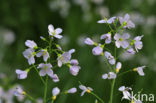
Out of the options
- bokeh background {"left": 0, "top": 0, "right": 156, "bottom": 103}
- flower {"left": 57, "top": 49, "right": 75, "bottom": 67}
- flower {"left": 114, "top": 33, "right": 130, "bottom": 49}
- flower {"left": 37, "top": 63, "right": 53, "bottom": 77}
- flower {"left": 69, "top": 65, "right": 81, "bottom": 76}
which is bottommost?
flower {"left": 37, "top": 63, "right": 53, "bottom": 77}

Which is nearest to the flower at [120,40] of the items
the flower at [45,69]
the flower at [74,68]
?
the flower at [74,68]

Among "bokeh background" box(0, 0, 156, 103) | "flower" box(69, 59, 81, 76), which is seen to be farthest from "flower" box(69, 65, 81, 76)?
"bokeh background" box(0, 0, 156, 103)

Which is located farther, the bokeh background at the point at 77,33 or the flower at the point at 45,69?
the bokeh background at the point at 77,33

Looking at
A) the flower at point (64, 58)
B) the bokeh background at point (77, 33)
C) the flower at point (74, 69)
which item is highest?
the bokeh background at point (77, 33)

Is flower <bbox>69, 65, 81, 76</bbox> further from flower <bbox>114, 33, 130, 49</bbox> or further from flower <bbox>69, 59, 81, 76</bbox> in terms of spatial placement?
flower <bbox>114, 33, 130, 49</bbox>

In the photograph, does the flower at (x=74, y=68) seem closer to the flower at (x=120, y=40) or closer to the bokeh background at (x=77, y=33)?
the flower at (x=120, y=40)

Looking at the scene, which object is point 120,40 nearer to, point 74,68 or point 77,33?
point 74,68

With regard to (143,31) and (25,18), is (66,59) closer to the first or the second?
A: (143,31)

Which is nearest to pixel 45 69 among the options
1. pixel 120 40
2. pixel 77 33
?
pixel 120 40

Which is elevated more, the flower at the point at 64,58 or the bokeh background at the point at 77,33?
the bokeh background at the point at 77,33
